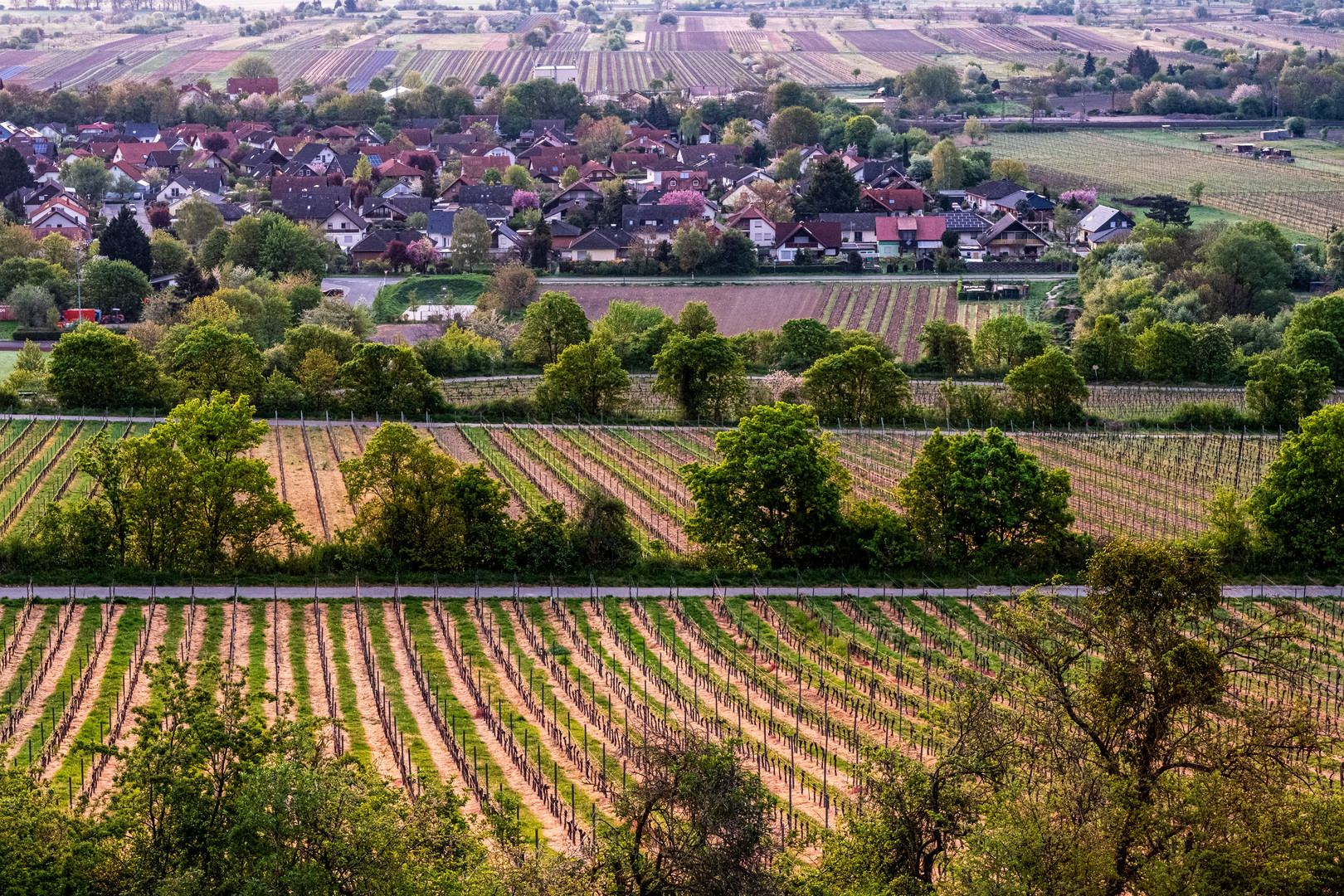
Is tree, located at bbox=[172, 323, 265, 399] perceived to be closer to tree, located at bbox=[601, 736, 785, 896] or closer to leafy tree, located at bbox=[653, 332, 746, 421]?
leafy tree, located at bbox=[653, 332, 746, 421]

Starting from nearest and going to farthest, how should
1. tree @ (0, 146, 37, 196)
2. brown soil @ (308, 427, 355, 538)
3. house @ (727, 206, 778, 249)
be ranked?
brown soil @ (308, 427, 355, 538), house @ (727, 206, 778, 249), tree @ (0, 146, 37, 196)

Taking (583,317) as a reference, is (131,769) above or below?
above

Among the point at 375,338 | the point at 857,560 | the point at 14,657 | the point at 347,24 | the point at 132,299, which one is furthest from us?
the point at 347,24

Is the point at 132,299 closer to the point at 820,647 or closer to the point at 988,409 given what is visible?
the point at 988,409

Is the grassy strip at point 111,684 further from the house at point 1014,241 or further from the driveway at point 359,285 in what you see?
the house at point 1014,241

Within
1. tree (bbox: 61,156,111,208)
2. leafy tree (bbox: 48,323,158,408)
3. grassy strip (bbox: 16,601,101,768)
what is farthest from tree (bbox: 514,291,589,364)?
tree (bbox: 61,156,111,208)

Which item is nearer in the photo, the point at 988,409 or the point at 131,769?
the point at 131,769

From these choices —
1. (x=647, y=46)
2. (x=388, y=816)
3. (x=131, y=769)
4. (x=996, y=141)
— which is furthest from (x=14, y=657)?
(x=647, y=46)
